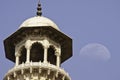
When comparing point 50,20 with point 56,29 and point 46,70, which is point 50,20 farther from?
point 46,70

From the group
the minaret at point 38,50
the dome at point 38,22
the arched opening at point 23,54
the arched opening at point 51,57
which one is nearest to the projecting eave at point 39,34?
the minaret at point 38,50

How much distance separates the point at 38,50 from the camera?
51625 millimetres

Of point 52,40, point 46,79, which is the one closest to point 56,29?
point 52,40

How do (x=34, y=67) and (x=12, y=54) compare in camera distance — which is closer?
(x=34, y=67)

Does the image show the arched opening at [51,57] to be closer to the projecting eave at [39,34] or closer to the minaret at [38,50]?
the minaret at [38,50]

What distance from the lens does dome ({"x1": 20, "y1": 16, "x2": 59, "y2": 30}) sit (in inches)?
2004

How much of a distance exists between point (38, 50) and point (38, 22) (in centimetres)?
191

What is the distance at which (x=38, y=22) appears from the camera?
5112 cm

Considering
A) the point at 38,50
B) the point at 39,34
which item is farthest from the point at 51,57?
the point at 39,34

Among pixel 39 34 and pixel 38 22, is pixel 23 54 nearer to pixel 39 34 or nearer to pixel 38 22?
pixel 39 34

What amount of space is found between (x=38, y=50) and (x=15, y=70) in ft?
9.89

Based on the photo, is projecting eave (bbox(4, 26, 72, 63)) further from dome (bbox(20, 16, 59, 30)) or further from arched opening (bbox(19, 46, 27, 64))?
arched opening (bbox(19, 46, 27, 64))

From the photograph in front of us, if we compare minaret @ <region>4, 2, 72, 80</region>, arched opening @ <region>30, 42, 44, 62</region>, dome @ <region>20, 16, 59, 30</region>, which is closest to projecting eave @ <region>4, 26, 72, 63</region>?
minaret @ <region>4, 2, 72, 80</region>

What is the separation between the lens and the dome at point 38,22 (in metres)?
50.9
